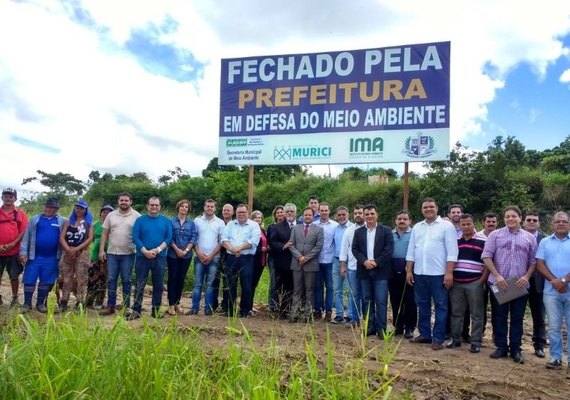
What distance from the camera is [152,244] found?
617cm

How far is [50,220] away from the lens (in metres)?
6.44

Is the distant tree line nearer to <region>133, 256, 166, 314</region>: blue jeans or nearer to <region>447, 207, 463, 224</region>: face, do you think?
<region>447, 207, 463, 224</region>: face

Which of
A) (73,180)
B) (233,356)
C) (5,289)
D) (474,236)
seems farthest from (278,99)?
(73,180)

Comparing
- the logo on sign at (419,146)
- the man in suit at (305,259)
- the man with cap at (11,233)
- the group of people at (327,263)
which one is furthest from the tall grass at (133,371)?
the logo on sign at (419,146)

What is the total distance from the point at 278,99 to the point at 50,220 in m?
4.50

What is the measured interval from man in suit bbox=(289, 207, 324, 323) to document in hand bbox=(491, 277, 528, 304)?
2220 millimetres

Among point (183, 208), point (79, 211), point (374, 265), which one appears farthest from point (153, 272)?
point (374, 265)

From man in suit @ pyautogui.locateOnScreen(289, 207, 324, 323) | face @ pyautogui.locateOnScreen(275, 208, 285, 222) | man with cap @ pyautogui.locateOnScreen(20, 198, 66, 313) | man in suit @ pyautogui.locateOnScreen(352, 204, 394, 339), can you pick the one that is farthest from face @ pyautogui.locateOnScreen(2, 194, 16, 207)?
man in suit @ pyautogui.locateOnScreen(352, 204, 394, 339)

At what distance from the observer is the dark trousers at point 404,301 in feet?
19.9

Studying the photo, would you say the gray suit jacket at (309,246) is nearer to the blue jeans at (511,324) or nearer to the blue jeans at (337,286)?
the blue jeans at (337,286)

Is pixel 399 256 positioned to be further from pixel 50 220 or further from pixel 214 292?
pixel 50 220

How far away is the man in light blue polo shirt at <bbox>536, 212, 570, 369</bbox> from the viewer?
4891 mm

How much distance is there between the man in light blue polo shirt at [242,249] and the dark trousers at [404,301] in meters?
1.86

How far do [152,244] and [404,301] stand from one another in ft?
10.7
